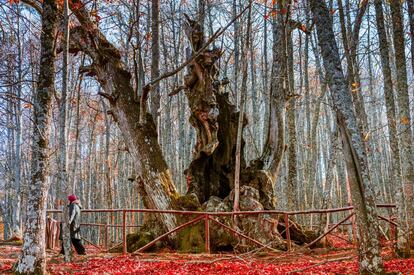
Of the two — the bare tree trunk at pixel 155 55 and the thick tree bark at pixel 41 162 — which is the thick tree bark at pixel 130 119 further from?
the thick tree bark at pixel 41 162

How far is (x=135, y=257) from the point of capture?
323 inches

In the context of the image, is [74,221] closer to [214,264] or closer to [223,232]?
[223,232]

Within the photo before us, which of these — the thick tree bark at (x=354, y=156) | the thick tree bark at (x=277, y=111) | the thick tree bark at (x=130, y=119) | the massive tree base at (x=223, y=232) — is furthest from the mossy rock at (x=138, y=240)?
the thick tree bark at (x=354, y=156)

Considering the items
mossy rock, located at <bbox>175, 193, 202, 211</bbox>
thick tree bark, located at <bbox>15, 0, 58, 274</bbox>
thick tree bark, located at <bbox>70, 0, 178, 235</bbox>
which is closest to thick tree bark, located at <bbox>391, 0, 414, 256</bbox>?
mossy rock, located at <bbox>175, 193, 202, 211</bbox>

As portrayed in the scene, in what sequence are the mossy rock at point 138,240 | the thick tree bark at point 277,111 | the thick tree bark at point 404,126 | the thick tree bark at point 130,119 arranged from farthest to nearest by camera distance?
the thick tree bark at point 277,111 → the thick tree bark at point 130,119 → the mossy rock at point 138,240 → the thick tree bark at point 404,126

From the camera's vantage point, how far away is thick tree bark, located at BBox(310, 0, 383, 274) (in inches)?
Result: 193

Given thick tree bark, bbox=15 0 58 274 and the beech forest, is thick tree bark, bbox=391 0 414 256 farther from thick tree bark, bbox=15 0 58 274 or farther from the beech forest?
thick tree bark, bbox=15 0 58 274

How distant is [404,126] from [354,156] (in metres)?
1.97

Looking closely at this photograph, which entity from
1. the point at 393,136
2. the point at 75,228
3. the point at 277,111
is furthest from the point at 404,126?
the point at 75,228

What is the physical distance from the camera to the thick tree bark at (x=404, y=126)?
6.42 meters

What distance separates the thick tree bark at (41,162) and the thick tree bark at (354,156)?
14.2 ft

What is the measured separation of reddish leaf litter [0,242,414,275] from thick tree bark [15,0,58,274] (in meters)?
0.66

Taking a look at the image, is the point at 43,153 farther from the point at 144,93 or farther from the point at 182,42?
the point at 182,42

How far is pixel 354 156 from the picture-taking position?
17.0ft
